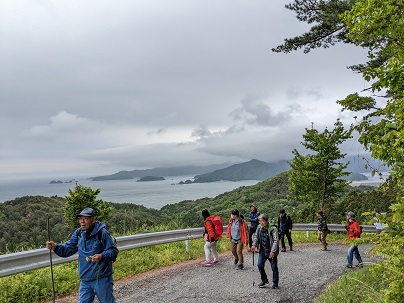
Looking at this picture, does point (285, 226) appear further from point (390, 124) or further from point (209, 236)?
point (390, 124)

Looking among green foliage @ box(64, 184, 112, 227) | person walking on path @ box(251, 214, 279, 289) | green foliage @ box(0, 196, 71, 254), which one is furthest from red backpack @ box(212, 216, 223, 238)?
green foliage @ box(0, 196, 71, 254)

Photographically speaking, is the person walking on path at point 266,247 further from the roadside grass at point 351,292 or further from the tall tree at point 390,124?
the tall tree at point 390,124

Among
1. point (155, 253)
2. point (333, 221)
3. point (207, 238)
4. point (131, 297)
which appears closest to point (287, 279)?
point (207, 238)

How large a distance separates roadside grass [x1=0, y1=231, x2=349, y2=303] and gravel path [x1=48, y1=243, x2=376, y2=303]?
459mm

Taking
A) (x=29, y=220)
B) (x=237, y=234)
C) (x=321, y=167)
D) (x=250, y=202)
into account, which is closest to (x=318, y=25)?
(x=237, y=234)

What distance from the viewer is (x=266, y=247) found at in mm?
8852

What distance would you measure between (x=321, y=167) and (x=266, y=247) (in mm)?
20742

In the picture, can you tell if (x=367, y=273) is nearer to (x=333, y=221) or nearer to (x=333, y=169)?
(x=333, y=169)

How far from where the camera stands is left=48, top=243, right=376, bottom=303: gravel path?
770 centimetres

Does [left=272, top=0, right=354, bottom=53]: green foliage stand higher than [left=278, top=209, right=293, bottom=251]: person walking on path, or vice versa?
[left=272, top=0, right=354, bottom=53]: green foliage

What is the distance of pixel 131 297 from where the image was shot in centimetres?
782

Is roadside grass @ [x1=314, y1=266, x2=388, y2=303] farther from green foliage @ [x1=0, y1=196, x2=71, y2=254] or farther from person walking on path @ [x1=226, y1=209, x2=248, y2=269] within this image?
green foliage @ [x1=0, y1=196, x2=71, y2=254]

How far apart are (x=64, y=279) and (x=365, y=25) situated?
8.81m

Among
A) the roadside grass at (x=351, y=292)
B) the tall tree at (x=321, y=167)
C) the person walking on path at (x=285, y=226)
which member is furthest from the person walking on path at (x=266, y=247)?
the tall tree at (x=321, y=167)
